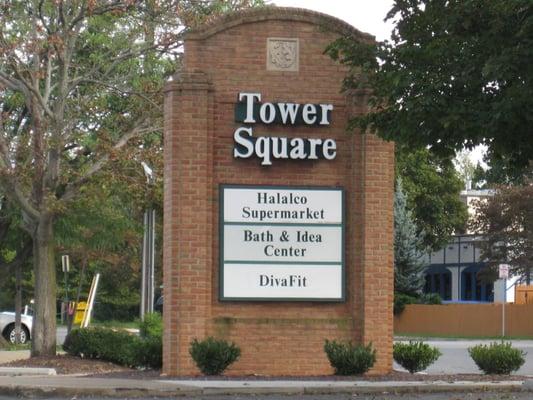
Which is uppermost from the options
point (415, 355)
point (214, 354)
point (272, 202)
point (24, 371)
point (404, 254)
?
point (272, 202)

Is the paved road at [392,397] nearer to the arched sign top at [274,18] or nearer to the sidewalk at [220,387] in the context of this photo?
the sidewalk at [220,387]

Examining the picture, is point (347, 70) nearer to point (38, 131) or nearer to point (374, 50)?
point (374, 50)

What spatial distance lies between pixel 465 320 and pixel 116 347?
3284 cm

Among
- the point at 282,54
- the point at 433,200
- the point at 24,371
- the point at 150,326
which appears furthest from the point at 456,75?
the point at 433,200

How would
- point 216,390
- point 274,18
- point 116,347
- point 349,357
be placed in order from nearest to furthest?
point 216,390 → point 349,357 → point 274,18 → point 116,347

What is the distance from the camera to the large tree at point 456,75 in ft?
50.2

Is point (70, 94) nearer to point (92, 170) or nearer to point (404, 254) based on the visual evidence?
point (92, 170)

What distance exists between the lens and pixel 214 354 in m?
18.4

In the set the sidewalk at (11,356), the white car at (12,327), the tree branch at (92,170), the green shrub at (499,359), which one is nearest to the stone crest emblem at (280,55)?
the green shrub at (499,359)

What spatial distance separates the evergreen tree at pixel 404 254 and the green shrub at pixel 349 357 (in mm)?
38542

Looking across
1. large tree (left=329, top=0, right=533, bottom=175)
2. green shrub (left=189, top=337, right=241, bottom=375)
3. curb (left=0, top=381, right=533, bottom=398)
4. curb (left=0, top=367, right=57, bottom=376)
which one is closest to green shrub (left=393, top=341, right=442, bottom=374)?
curb (left=0, top=381, right=533, bottom=398)

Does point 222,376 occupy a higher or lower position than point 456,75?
lower

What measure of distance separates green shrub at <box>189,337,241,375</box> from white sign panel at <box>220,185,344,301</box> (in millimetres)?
1061

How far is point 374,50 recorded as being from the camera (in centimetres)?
1805
